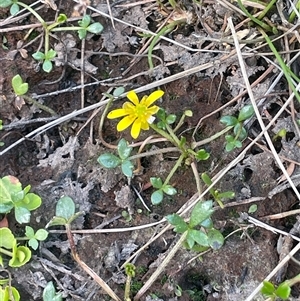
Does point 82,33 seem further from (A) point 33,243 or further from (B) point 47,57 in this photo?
(A) point 33,243

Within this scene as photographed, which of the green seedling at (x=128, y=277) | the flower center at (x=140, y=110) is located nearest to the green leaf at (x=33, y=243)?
the green seedling at (x=128, y=277)

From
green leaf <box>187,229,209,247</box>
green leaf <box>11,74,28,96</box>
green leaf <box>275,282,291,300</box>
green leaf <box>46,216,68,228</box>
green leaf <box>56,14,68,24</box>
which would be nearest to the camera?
green leaf <box>275,282,291,300</box>

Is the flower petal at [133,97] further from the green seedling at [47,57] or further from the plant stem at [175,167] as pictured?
the green seedling at [47,57]

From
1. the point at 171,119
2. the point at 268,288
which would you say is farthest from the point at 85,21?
the point at 268,288

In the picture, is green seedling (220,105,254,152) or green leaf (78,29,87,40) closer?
green seedling (220,105,254,152)

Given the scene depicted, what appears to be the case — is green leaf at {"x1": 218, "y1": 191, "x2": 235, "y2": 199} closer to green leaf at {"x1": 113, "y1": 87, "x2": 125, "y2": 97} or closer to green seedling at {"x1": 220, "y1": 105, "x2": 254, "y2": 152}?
green seedling at {"x1": 220, "y1": 105, "x2": 254, "y2": 152}

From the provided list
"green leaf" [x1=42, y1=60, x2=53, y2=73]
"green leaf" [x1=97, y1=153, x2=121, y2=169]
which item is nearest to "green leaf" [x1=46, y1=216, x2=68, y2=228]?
"green leaf" [x1=97, y1=153, x2=121, y2=169]
